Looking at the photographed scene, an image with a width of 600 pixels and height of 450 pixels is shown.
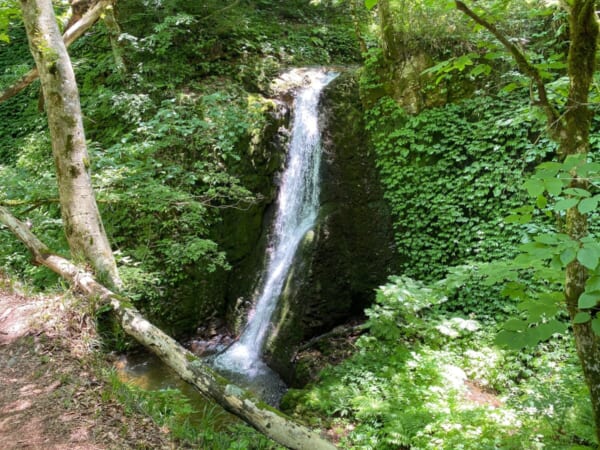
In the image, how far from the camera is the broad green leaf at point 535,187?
1.54m

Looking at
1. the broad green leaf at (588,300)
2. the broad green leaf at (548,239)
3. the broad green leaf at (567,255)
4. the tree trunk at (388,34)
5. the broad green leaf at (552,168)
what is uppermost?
the tree trunk at (388,34)

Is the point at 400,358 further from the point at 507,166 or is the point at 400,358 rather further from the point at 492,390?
the point at 507,166

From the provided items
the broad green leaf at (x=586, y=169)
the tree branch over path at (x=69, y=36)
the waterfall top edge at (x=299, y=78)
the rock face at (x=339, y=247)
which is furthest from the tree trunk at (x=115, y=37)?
the broad green leaf at (x=586, y=169)

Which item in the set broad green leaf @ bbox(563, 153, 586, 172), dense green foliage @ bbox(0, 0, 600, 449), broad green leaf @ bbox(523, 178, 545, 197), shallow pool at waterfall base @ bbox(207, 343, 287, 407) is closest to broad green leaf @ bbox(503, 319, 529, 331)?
dense green foliage @ bbox(0, 0, 600, 449)

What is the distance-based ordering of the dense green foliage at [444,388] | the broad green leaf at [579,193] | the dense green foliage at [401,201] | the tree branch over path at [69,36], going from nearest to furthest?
the broad green leaf at [579,193]
the dense green foliage at [401,201]
the dense green foliage at [444,388]
the tree branch over path at [69,36]

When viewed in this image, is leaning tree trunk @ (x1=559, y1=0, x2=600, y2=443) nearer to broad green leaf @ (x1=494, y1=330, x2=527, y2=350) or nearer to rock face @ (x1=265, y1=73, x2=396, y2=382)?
broad green leaf @ (x1=494, y1=330, x2=527, y2=350)

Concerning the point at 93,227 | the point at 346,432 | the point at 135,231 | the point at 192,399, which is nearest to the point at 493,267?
the point at 346,432

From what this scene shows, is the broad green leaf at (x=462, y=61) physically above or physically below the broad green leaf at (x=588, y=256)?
above

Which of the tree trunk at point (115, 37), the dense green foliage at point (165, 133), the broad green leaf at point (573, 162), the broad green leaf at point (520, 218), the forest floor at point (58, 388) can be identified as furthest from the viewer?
the tree trunk at point (115, 37)

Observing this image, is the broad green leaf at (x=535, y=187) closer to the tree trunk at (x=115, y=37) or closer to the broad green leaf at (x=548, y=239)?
the broad green leaf at (x=548, y=239)

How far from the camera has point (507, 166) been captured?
6.01 m

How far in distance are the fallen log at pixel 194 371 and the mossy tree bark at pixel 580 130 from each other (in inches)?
66.1

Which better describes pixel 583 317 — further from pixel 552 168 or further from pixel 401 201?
pixel 401 201

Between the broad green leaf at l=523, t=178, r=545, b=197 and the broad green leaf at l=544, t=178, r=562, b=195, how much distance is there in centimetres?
2
